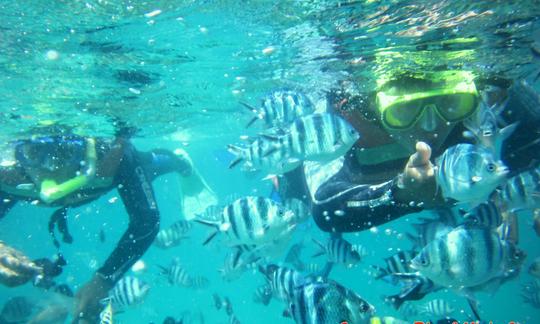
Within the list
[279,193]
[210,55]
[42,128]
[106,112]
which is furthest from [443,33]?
[42,128]

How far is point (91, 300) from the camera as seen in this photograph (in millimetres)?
6789

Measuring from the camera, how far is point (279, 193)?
379 inches

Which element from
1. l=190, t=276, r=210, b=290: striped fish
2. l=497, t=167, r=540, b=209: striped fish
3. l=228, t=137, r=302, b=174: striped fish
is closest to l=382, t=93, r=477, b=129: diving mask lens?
l=228, t=137, r=302, b=174: striped fish

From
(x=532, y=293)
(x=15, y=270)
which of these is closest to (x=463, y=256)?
(x=15, y=270)

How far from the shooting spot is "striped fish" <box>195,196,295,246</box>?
4.48 m

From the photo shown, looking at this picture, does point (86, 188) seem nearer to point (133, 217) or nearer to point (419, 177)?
point (133, 217)

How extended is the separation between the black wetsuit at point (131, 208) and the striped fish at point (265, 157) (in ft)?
12.7

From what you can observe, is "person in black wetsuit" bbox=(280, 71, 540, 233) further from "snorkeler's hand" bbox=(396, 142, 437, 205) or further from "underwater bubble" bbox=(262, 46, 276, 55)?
"underwater bubble" bbox=(262, 46, 276, 55)

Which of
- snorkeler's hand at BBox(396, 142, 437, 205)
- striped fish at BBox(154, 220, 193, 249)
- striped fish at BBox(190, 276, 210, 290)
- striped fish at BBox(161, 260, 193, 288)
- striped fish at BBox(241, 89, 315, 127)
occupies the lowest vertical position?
striped fish at BBox(190, 276, 210, 290)

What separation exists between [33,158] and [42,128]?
28.9 ft

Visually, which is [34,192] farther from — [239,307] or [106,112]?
[239,307]

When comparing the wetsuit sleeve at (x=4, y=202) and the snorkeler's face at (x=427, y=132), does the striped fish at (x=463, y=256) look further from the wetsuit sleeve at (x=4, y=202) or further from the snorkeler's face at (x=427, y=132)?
the wetsuit sleeve at (x=4, y=202)

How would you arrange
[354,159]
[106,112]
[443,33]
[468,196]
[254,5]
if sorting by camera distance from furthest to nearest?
[106,112] < [443,33] < [254,5] < [354,159] < [468,196]

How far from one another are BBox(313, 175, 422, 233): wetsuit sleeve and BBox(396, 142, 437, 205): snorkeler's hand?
0.29 metres
